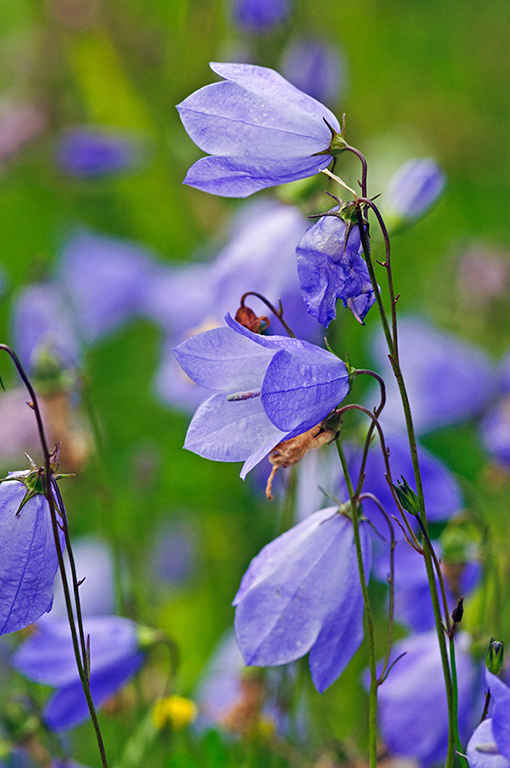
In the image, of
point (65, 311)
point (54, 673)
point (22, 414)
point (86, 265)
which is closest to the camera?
point (54, 673)

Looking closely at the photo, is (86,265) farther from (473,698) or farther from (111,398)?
(473,698)

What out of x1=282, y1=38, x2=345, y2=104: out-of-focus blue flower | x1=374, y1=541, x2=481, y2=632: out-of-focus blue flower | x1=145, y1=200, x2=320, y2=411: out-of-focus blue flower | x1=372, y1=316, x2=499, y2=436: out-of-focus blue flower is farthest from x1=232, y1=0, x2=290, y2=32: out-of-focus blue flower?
x1=374, y1=541, x2=481, y2=632: out-of-focus blue flower

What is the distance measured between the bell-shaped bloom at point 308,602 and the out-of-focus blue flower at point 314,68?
1.25m

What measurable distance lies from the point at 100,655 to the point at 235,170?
14.0 inches

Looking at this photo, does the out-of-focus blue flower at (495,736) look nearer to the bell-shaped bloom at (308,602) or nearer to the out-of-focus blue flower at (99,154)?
the bell-shaped bloom at (308,602)

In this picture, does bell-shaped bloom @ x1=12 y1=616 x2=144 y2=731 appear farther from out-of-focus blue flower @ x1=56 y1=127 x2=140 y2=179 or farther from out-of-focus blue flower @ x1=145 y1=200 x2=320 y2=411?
out-of-focus blue flower @ x1=56 y1=127 x2=140 y2=179

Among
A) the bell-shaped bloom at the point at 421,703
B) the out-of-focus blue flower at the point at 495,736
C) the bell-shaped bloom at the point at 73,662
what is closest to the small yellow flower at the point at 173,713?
the bell-shaped bloom at the point at 73,662

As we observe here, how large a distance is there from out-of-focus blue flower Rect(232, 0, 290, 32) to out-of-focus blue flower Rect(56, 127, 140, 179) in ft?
1.04

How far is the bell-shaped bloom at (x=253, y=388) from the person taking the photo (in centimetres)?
39

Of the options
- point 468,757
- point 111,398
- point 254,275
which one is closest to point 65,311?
point 111,398

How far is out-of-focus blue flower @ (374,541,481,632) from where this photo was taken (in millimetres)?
629

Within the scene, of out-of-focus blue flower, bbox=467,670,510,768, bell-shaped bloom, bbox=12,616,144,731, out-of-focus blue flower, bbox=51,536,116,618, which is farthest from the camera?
out-of-focus blue flower, bbox=51,536,116,618

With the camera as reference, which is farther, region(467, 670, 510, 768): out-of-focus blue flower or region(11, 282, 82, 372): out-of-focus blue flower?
region(11, 282, 82, 372): out-of-focus blue flower

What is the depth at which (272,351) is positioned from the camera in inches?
16.3
